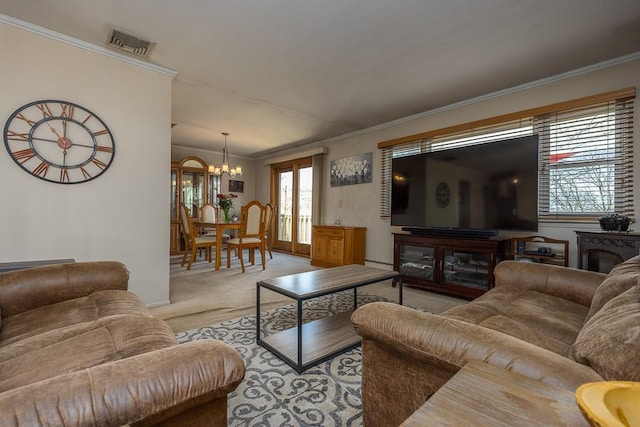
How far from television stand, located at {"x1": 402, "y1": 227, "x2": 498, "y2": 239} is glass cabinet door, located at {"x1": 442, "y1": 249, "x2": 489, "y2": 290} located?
20 centimetres

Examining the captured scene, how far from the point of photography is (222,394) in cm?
79

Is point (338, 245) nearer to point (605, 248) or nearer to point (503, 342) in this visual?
point (605, 248)

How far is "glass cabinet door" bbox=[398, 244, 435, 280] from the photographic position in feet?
11.4

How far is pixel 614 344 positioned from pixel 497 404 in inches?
16.0

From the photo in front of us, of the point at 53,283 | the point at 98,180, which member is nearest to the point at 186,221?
the point at 98,180

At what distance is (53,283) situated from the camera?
1.59 metres

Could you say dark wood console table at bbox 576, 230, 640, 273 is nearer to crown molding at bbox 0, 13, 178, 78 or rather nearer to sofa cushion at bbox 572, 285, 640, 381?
sofa cushion at bbox 572, 285, 640, 381

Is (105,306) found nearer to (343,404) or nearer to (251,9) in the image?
(343,404)

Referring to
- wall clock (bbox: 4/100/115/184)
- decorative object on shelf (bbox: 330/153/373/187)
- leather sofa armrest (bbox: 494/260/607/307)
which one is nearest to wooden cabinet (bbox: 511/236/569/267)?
leather sofa armrest (bbox: 494/260/607/307)

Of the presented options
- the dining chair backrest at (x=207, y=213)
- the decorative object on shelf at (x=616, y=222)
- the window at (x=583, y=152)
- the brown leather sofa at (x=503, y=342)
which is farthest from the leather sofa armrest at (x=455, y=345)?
the dining chair backrest at (x=207, y=213)

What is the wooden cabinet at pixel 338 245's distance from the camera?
4.66m

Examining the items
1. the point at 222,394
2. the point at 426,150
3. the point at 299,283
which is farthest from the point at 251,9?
the point at 426,150

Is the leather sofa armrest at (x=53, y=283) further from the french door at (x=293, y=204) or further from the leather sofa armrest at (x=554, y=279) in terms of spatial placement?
the french door at (x=293, y=204)

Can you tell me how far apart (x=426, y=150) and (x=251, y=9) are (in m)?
2.85
